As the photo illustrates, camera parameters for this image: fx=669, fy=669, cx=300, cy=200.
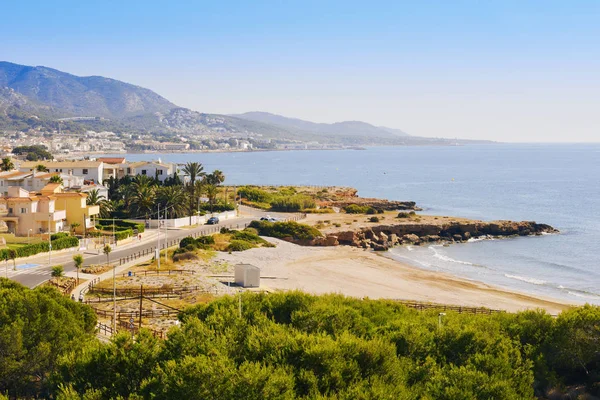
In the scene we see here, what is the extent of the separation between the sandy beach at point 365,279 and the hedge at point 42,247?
1128 cm

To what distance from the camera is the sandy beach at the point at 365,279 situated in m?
43.0

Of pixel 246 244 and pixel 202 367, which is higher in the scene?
pixel 202 367

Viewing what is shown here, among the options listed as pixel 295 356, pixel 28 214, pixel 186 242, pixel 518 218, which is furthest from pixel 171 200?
pixel 518 218

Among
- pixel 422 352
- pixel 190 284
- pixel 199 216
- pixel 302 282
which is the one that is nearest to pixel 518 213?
pixel 199 216

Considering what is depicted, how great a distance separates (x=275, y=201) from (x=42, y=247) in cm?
4397

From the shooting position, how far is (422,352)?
21.5 m

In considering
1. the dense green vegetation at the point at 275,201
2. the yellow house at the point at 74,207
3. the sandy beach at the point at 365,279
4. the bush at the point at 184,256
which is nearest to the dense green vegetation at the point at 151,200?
the yellow house at the point at 74,207

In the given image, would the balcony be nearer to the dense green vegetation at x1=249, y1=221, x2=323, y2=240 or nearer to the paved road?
the paved road

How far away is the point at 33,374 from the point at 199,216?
48769 mm

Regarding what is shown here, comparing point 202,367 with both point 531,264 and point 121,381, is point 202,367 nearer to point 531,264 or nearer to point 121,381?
point 121,381

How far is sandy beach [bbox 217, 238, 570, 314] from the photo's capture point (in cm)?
4303

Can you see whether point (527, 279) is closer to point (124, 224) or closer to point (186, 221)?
point (186, 221)

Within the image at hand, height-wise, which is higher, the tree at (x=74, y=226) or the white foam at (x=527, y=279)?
the tree at (x=74, y=226)

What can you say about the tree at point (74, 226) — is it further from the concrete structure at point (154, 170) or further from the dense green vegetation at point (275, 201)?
the dense green vegetation at point (275, 201)
